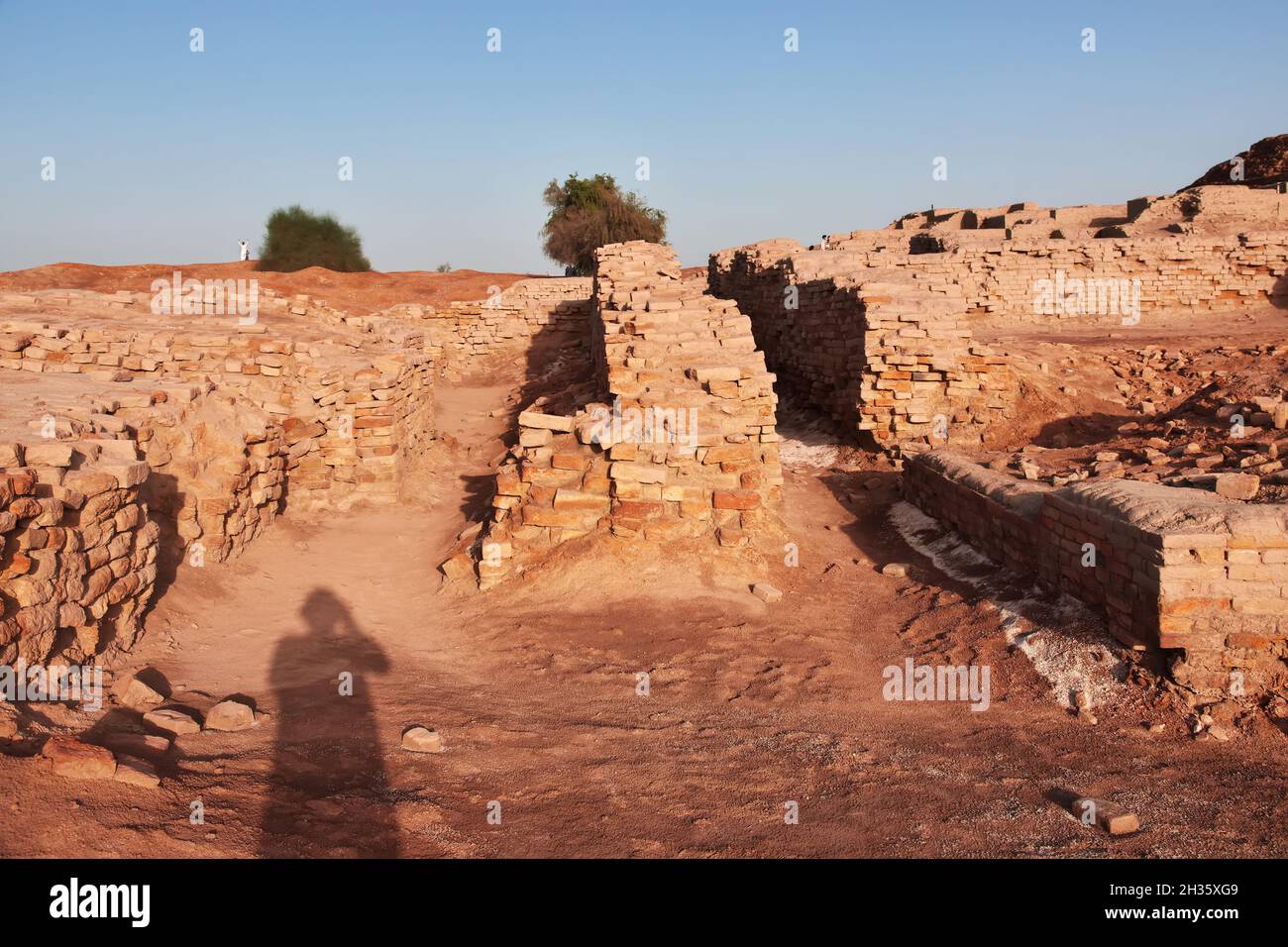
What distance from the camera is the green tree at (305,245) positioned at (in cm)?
3344

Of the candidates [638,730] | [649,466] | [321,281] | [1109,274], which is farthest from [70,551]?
[321,281]

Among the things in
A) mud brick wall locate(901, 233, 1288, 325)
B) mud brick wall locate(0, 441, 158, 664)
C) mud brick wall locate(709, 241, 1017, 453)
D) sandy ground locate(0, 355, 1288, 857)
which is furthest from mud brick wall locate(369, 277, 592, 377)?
mud brick wall locate(0, 441, 158, 664)

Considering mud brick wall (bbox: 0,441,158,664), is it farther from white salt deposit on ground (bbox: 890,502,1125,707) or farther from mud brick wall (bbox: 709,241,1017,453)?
mud brick wall (bbox: 709,241,1017,453)

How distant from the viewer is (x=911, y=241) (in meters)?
20.5

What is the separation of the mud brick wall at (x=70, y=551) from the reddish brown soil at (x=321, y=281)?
50.5 ft

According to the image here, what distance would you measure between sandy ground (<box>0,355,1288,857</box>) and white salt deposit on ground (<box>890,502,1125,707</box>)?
18 millimetres

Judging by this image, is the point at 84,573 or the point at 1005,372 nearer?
the point at 84,573

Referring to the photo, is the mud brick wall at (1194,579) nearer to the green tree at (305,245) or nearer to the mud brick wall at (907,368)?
the mud brick wall at (907,368)

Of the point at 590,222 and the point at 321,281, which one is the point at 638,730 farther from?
the point at 590,222

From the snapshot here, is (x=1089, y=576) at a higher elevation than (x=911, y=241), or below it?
below
